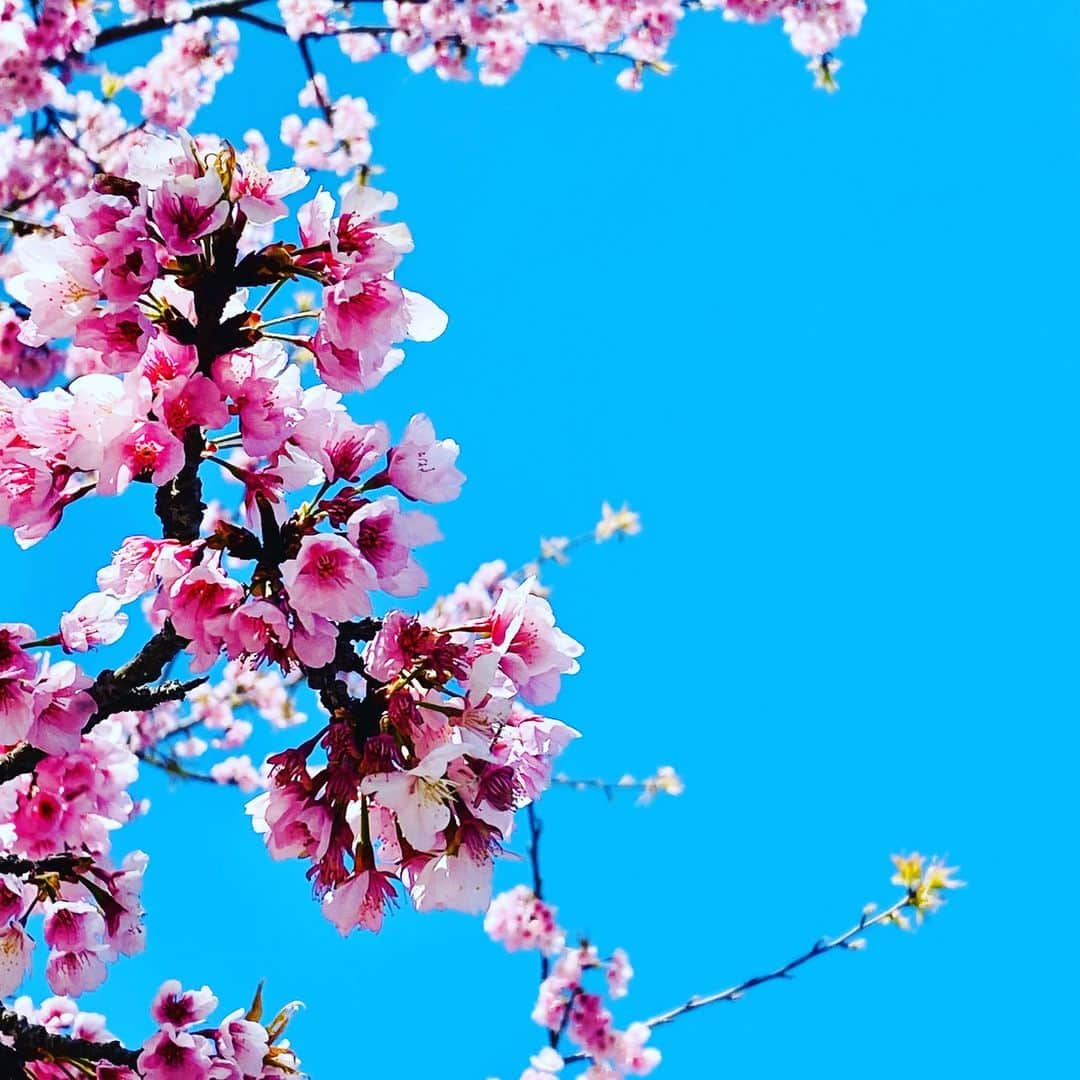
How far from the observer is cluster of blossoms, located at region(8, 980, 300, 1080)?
214 centimetres

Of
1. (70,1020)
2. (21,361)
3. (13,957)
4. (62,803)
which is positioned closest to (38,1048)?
(13,957)

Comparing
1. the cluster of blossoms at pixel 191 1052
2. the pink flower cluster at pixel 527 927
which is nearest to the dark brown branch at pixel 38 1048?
the cluster of blossoms at pixel 191 1052

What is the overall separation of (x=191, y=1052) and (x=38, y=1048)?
483 mm

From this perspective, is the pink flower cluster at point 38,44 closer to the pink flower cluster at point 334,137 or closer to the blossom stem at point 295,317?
the pink flower cluster at point 334,137

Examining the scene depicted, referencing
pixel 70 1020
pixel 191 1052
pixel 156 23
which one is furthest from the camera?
pixel 156 23

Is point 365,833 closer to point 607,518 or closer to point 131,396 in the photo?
point 131,396

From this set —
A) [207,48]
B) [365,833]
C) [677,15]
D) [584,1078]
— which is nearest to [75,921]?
[365,833]

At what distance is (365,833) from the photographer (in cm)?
165

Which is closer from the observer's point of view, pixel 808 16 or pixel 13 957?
pixel 13 957

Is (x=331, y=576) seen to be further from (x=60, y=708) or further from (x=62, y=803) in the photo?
(x=62, y=803)

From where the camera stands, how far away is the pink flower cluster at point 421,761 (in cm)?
157

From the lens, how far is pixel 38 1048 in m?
2.33

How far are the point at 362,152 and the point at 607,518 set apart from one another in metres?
3.34

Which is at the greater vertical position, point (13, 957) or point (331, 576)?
point (331, 576)
